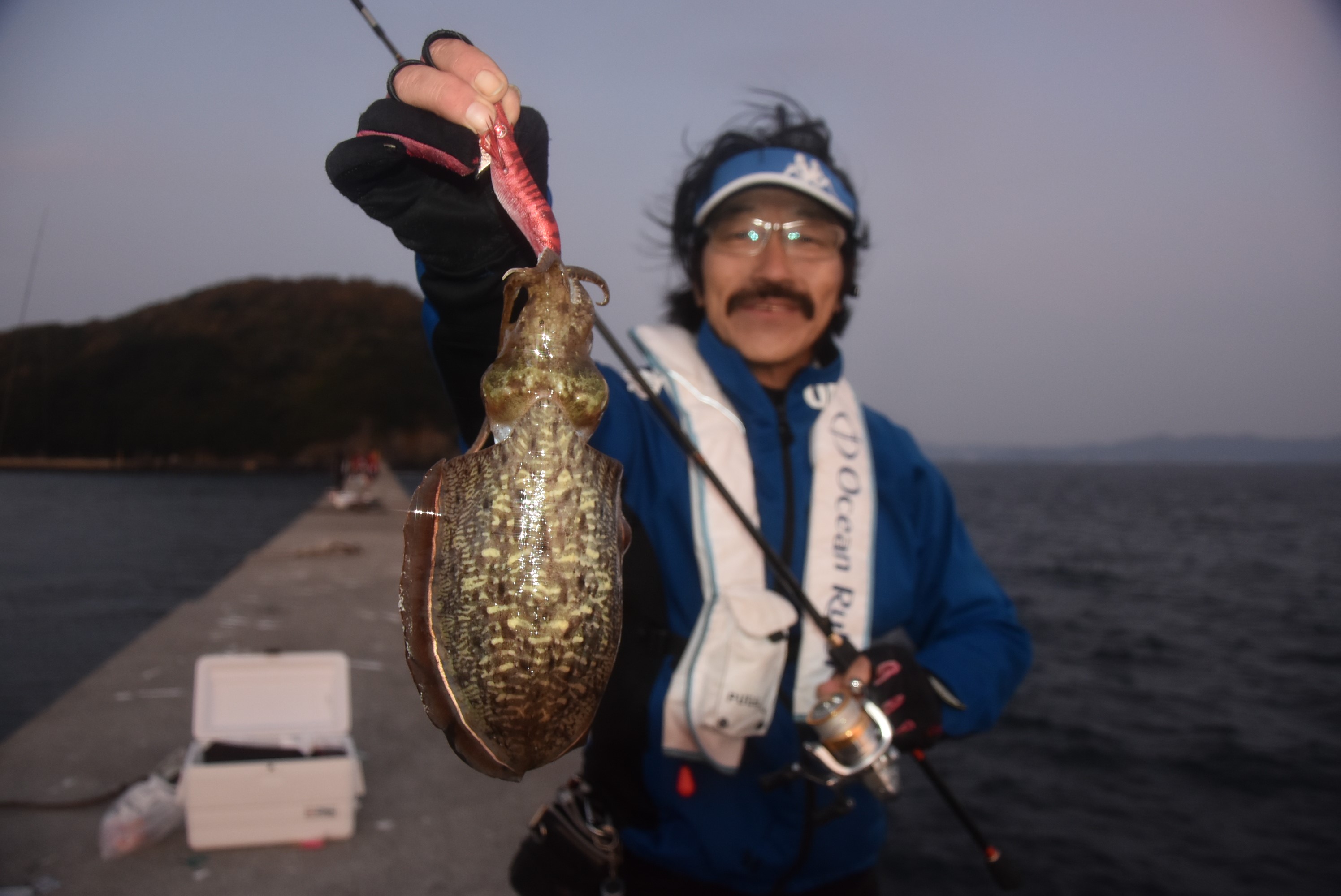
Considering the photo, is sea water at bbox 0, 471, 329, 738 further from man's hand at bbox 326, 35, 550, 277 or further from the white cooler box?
man's hand at bbox 326, 35, 550, 277

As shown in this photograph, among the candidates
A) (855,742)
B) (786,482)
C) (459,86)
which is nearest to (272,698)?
(786,482)

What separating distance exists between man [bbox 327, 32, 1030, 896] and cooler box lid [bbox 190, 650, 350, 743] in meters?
2.55

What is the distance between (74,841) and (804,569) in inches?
178

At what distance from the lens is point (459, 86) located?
161 centimetres

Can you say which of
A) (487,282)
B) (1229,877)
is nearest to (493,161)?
(487,282)

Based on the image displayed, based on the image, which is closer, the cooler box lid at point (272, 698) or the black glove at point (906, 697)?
the black glove at point (906, 697)

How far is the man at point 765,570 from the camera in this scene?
10.0 feet

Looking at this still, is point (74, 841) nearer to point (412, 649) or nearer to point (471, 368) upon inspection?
point (471, 368)

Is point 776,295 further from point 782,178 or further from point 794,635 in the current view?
point 794,635

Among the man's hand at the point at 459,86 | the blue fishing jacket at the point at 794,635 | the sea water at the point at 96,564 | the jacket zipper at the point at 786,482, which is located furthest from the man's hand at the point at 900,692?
the sea water at the point at 96,564

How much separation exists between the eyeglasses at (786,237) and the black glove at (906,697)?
177 cm

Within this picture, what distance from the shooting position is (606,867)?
10.3 feet

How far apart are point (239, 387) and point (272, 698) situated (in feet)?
279

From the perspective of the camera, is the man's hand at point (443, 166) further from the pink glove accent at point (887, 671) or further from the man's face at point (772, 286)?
the pink glove accent at point (887, 671)
